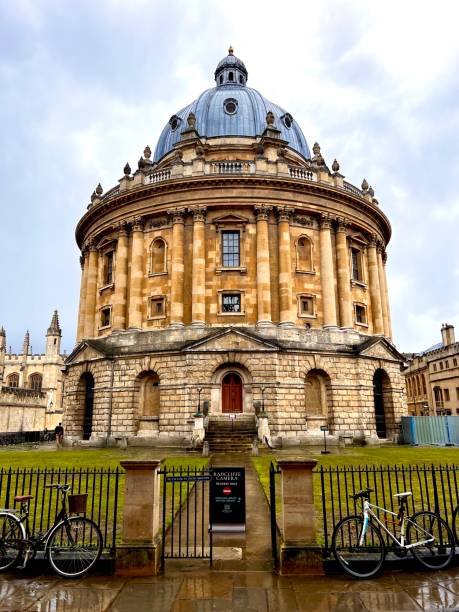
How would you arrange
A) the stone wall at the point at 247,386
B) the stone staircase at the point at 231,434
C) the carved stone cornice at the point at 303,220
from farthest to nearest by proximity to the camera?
the carved stone cornice at the point at 303,220 → the stone wall at the point at 247,386 → the stone staircase at the point at 231,434

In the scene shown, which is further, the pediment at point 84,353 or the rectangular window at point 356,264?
the rectangular window at point 356,264

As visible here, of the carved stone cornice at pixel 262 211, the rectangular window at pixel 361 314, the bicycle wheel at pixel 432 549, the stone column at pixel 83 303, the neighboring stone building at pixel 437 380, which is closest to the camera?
the bicycle wheel at pixel 432 549

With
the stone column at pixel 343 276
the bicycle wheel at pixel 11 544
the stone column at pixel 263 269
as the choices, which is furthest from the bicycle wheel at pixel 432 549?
the stone column at pixel 343 276

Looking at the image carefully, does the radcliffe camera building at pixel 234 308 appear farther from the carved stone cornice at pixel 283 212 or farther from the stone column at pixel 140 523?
the stone column at pixel 140 523

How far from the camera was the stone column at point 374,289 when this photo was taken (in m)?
37.4

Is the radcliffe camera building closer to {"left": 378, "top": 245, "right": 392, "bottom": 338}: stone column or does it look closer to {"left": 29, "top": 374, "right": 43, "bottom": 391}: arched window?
{"left": 378, "top": 245, "right": 392, "bottom": 338}: stone column

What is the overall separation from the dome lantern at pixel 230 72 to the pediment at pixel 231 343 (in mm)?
31689

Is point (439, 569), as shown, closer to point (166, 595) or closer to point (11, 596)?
point (166, 595)

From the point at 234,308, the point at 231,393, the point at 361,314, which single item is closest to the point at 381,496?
the point at 231,393

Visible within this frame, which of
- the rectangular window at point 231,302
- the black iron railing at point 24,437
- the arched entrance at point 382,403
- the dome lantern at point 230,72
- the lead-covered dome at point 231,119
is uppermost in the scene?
the dome lantern at point 230,72

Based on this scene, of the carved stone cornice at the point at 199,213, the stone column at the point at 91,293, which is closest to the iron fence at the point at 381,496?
the carved stone cornice at the point at 199,213

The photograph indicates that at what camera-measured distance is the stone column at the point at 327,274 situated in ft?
109

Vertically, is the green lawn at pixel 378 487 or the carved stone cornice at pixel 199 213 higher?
the carved stone cornice at pixel 199 213

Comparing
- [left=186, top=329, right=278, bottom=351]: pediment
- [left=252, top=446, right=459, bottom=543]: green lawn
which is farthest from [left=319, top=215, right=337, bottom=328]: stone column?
[left=252, top=446, right=459, bottom=543]: green lawn
